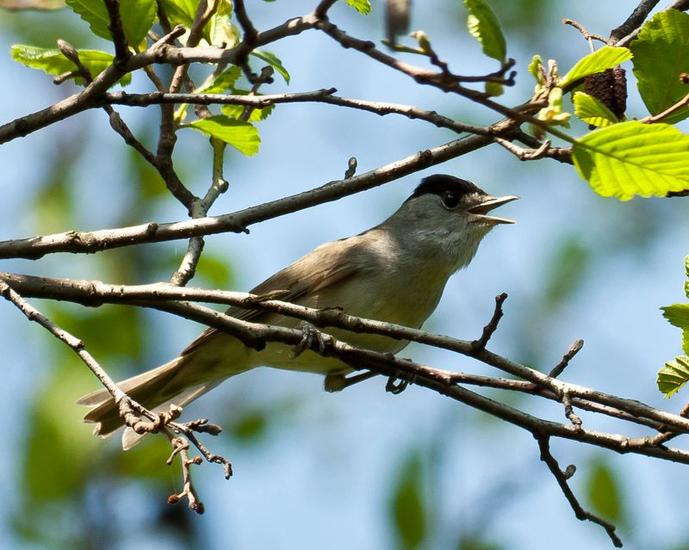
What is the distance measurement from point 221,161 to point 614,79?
5.54 ft

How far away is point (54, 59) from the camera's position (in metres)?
3.39

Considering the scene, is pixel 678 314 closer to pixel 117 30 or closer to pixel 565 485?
pixel 565 485

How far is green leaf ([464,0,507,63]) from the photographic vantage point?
246 cm

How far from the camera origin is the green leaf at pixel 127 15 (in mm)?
3068

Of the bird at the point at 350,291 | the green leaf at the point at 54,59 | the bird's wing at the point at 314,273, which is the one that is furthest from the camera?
the bird's wing at the point at 314,273

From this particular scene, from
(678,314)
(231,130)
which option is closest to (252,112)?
(231,130)

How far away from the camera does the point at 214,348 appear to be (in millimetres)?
5648

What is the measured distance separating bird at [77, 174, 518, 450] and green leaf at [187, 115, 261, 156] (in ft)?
6.71

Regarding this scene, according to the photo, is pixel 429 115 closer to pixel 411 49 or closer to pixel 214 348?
pixel 411 49

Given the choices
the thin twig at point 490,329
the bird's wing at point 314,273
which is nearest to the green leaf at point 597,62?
the thin twig at point 490,329

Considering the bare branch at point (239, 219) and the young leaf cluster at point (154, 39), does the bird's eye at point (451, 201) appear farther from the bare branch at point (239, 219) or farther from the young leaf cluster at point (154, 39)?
the bare branch at point (239, 219)

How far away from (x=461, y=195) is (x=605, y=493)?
7.27 ft

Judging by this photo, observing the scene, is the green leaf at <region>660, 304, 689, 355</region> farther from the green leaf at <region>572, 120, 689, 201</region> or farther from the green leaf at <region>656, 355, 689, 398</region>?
the green leaf at <region>572, 120, 689, 201</region>

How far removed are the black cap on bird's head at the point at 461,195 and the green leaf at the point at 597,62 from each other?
11.9 ft
